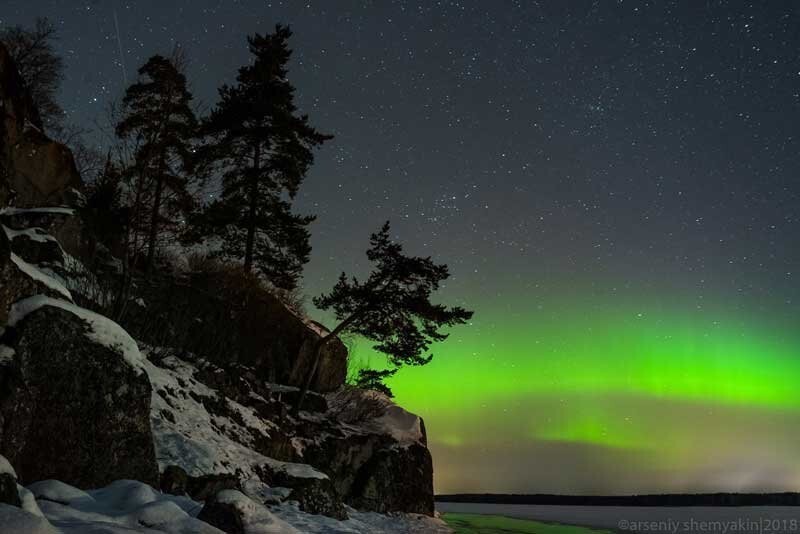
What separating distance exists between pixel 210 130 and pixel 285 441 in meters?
13.5

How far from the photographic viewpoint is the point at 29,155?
14727 millimetres

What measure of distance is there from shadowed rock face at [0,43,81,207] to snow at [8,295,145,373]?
247 inches

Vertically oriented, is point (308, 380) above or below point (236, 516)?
above

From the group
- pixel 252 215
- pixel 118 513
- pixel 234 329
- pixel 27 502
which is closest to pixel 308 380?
pixel 234 329

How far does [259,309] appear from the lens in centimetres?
1872

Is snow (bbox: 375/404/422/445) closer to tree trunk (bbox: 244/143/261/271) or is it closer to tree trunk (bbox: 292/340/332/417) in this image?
tree trunk (bbox: 292/340/332/417)

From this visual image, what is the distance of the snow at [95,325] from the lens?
286 inches

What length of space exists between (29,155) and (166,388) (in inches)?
306

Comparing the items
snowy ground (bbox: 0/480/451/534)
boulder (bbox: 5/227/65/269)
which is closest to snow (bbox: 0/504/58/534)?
snowy ground (bbox: 0/480/451/534)

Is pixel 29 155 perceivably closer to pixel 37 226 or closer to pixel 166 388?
pixel 37 226

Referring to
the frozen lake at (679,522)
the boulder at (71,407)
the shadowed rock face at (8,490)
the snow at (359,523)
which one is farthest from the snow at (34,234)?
the frozen lake at (679,522)

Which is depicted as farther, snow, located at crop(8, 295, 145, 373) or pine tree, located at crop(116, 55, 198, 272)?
pine tree, located at crop(116, 55, 198, 272)

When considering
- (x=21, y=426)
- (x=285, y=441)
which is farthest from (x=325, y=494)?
(x=21, y=426)

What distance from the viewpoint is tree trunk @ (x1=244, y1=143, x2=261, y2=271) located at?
2136 cm
